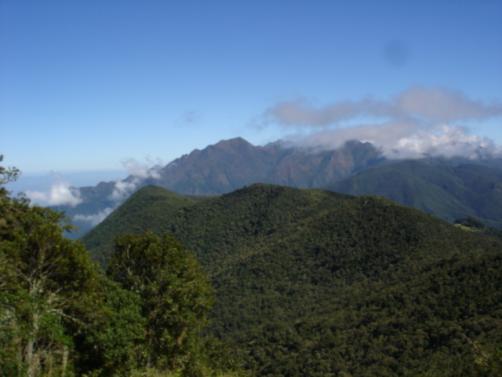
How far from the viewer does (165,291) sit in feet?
81.9

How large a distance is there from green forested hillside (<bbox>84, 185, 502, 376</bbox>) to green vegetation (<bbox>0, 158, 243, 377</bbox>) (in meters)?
15.7

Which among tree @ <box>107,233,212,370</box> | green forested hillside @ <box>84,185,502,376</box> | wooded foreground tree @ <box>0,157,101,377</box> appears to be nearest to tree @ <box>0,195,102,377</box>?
wooded foreground tree @ <box>0,157,101,377</box>

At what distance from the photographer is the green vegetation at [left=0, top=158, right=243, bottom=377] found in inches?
651

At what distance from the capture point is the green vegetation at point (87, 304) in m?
16.5

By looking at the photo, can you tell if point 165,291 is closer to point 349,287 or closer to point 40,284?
point 40,284

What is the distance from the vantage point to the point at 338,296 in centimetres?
11919

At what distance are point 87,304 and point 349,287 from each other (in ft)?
366

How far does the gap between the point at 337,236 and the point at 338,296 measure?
1263 inches

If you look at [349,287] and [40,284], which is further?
[349,287]

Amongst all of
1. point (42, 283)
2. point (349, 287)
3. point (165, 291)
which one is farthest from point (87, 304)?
point (349, 287)

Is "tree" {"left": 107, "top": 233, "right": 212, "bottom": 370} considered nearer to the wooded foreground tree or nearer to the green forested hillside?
the wooded foreground tree

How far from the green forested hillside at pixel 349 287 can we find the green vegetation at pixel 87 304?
15.7 m

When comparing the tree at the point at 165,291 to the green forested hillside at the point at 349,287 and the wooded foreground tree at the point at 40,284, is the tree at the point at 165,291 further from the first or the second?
the green forested hillside at the point at 349,287

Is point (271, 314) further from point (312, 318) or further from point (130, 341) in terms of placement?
point (130, 341)
